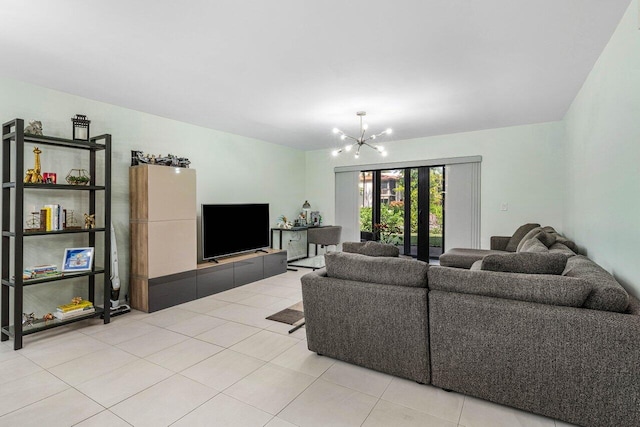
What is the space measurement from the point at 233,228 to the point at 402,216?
3.37 meters

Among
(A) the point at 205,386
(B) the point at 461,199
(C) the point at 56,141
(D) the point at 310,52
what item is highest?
(D) the point at 310,52

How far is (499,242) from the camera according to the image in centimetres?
504

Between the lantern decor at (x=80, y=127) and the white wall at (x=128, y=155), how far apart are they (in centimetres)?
24

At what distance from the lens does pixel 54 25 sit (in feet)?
7.38

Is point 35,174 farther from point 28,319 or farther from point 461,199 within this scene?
point 461,199

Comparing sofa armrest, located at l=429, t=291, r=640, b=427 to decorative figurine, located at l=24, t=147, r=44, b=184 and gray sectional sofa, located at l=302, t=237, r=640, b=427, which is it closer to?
gray sectional sofa, located at l=302, t=237, r=640, b=427

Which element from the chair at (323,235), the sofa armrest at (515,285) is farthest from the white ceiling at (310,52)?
the chair at (323,235)

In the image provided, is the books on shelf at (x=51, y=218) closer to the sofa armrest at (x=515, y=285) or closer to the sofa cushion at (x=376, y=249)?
the sofa cushion at (x=376, y=249)

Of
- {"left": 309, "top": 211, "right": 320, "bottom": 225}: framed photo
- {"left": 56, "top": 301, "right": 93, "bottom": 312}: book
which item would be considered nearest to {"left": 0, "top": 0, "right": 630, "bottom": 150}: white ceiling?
{"left": 56, "top": 301, "right": 93, "bottom": 312}: book

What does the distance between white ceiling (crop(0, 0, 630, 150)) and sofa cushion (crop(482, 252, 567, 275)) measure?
64.1 inches

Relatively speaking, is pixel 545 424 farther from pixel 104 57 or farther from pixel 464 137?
pixel 464 137

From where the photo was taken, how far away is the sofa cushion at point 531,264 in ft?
7.22

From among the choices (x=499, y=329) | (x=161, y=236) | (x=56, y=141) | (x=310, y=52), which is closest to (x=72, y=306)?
(x=161, y=236)

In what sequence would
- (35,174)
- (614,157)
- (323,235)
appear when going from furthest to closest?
(323,235) → (35,174) → (614,157)
